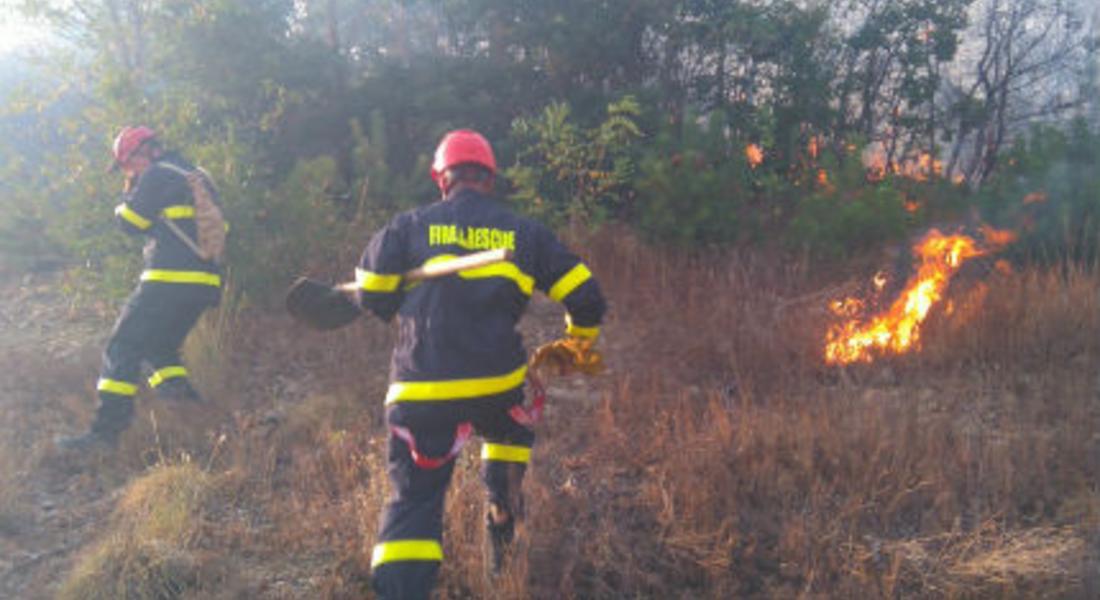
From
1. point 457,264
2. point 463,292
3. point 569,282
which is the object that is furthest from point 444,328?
point 569,282

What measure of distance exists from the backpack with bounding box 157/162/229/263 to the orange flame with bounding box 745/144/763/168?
4.54m

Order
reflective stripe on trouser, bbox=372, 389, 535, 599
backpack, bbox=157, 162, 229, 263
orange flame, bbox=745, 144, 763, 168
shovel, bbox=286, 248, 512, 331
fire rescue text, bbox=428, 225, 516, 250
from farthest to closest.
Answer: orange flame, bbox=745, 144, 763, 168 → backpack, bbox=157, 162, 229, 263 → shovel, bbox=286, 248, 512, 331 → fire rescue text, bbox=428, 225, 516, 250 → reflective stripe on trouser, bbox=372, 389, 535, 599

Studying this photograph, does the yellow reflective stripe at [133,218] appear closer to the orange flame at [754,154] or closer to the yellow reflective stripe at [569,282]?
the yellow reflective stripe at [569,282]

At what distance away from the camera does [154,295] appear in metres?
5.64

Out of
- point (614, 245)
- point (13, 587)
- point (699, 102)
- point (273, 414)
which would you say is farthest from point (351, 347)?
point (699, 102)

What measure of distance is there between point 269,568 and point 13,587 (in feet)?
3.88

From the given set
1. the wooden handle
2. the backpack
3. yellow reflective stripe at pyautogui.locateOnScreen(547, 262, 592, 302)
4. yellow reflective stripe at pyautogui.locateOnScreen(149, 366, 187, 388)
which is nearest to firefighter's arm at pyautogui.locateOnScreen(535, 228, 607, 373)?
yellow reflective stripe at pyautogui.locateOnScreen(547, 262, 592, 302)

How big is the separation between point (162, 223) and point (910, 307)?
499cm

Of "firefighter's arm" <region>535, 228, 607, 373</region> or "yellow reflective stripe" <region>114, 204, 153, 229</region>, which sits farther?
"yellow reflective stripe" <region>114, 204, 153, 229</region>

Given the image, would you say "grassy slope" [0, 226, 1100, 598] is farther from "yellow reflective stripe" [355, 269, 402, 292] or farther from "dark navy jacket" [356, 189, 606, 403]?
"yellow reflective stripe" [355, 269, 402, 292]

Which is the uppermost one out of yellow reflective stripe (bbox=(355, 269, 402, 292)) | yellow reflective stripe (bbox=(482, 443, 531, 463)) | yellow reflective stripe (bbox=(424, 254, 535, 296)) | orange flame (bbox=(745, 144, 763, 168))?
orange flame (bbox=(745, 144, 763, 168))

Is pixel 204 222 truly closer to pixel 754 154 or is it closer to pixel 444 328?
pixel 444 328

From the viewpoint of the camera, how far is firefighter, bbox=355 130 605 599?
3346 millimetres

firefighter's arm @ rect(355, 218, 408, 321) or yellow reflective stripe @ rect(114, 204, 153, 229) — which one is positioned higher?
yellow reflective stripe @ rect(114, 204, 153, 229)
